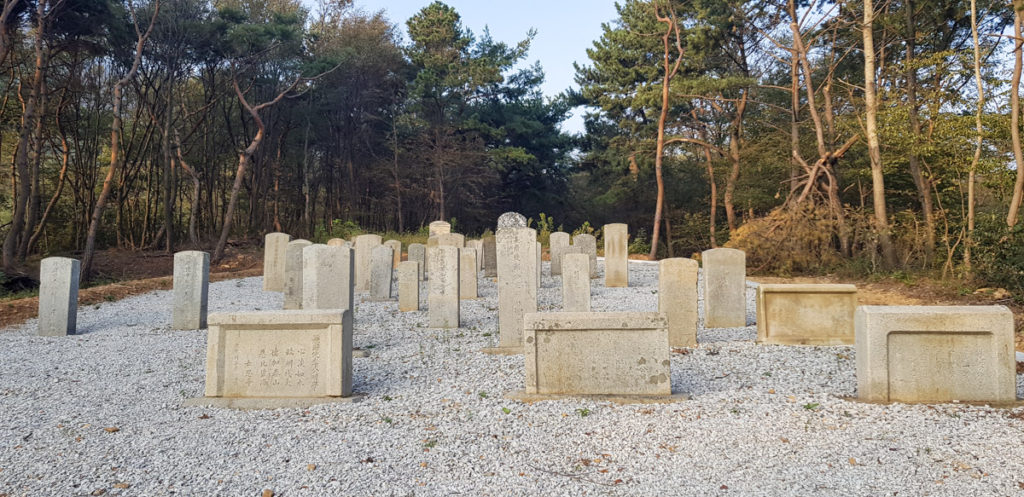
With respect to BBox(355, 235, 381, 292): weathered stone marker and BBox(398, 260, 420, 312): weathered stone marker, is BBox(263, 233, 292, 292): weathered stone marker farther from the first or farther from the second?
BBox(398, 260, 420, 312): weathered stone marker

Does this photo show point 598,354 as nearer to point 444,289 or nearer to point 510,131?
point 444,289

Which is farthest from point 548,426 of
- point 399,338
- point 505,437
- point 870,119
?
point 870,119

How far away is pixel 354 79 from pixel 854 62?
1828 cm

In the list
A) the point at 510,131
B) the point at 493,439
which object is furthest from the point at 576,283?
the point at 510,131

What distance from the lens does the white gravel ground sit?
3412 millimetres

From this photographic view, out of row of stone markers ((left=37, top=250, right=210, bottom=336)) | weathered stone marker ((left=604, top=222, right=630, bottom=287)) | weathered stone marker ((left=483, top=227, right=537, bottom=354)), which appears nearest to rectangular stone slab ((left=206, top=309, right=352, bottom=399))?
weathered stone marker ((left=483, top=227, right=537, bottom=354))

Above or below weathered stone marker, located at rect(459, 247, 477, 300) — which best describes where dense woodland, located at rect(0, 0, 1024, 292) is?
above

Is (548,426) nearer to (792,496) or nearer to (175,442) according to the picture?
(792,496)

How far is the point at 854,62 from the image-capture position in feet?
61.6

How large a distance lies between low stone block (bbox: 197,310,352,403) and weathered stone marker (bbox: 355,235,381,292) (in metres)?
7.96

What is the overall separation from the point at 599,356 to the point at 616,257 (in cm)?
884

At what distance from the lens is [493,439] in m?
4.09

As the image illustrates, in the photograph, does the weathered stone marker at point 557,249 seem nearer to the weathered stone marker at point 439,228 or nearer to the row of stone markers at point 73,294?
the weathered stone marker at point 439,228

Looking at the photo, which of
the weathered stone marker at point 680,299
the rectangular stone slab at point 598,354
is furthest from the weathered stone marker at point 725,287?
the rectangular stone slab at point 598,354
